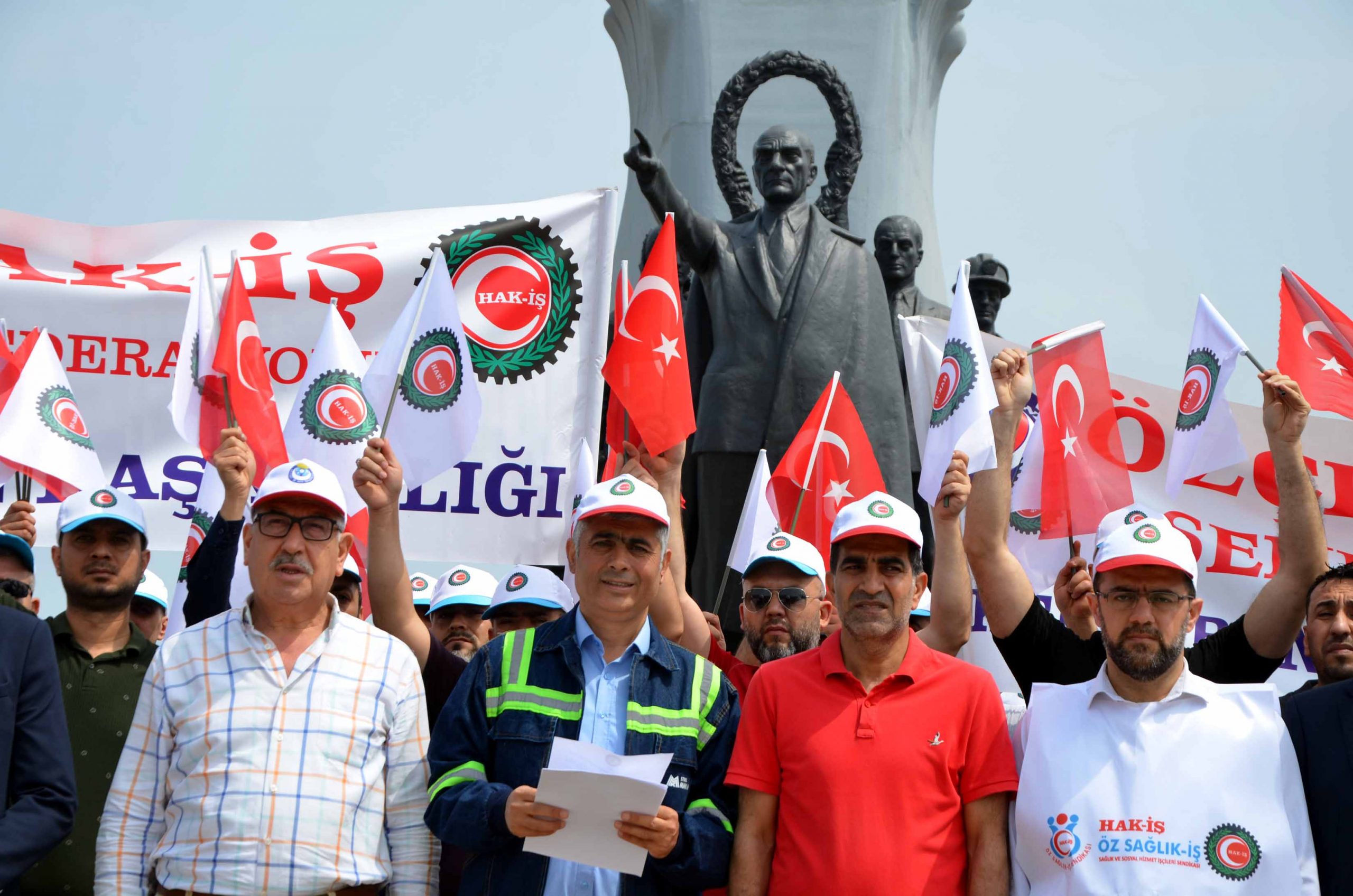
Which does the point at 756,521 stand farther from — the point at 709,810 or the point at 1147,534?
the point at 709,810

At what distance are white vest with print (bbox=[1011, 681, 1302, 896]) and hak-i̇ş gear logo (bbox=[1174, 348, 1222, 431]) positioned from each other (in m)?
2.63

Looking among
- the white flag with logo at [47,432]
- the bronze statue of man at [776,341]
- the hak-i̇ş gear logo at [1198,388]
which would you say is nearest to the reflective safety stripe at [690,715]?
the hak-i̇ş gear logo at [1198,388]

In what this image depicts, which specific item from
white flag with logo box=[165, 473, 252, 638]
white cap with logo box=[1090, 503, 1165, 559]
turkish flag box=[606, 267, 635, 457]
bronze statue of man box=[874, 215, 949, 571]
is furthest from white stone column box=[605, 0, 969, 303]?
white cap with logo box=[1090, 503, 1165, 559]

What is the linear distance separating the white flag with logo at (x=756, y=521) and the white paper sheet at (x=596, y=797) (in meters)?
3.11

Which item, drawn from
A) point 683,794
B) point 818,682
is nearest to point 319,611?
point 683,794

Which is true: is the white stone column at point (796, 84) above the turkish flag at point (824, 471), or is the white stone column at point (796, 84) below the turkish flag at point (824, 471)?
above

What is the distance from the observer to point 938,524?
4.91 meters

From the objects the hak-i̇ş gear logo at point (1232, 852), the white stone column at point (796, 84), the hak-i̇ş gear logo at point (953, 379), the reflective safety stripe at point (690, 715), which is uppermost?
the white stone column at point (796, 84)

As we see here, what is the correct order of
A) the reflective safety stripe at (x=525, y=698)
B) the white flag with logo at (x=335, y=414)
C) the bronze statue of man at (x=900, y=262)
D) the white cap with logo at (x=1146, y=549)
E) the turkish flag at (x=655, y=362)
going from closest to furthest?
the reflective safety stripe at (x=525, y=698) < the white cap with logo at (x=1146, y=549) < the white flag with logo at (x=335, y=414) < the turkish flag at (x=655, y=362) < the bronze statue of man at (x=900, y=262)

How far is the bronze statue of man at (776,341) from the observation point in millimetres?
8570

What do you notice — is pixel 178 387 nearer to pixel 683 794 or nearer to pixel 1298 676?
pixel 683 794

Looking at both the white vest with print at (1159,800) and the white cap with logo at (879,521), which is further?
the white cap with logo at (879,521)

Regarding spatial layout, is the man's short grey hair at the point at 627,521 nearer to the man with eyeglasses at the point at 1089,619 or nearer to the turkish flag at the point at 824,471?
the man with eyeglasses at the point at 1089,619

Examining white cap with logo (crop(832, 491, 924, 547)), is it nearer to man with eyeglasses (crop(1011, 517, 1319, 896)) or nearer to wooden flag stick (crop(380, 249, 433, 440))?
man with eyeglasses (crop(1011, 517, 1319, 896))
